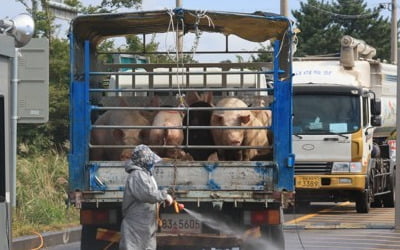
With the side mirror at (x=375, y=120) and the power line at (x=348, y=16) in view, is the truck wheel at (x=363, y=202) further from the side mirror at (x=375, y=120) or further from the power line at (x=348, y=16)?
the power line at (x=348, y=16)

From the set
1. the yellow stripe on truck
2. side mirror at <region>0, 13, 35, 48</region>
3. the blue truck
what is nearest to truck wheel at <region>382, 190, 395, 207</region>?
the yellow stripe on truck

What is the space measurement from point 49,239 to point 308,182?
7387mm

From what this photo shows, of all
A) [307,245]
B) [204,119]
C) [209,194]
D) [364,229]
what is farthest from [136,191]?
[364,229]

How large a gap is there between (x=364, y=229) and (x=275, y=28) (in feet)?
22.6

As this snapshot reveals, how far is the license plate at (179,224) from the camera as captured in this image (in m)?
10.0

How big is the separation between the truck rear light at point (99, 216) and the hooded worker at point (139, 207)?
4.12 feet

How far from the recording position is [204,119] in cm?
1066

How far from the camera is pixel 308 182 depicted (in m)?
19.4

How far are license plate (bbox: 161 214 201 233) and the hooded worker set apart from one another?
107 centimetres

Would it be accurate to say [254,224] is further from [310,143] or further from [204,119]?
[310,143]

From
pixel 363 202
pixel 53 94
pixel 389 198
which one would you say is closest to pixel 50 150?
pixel 53 94

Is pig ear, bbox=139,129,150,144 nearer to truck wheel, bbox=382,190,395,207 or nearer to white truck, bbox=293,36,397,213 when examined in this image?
white truck, bbox=293,36,397,213

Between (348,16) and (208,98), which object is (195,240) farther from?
(348,16)

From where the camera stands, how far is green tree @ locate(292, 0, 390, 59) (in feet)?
187
